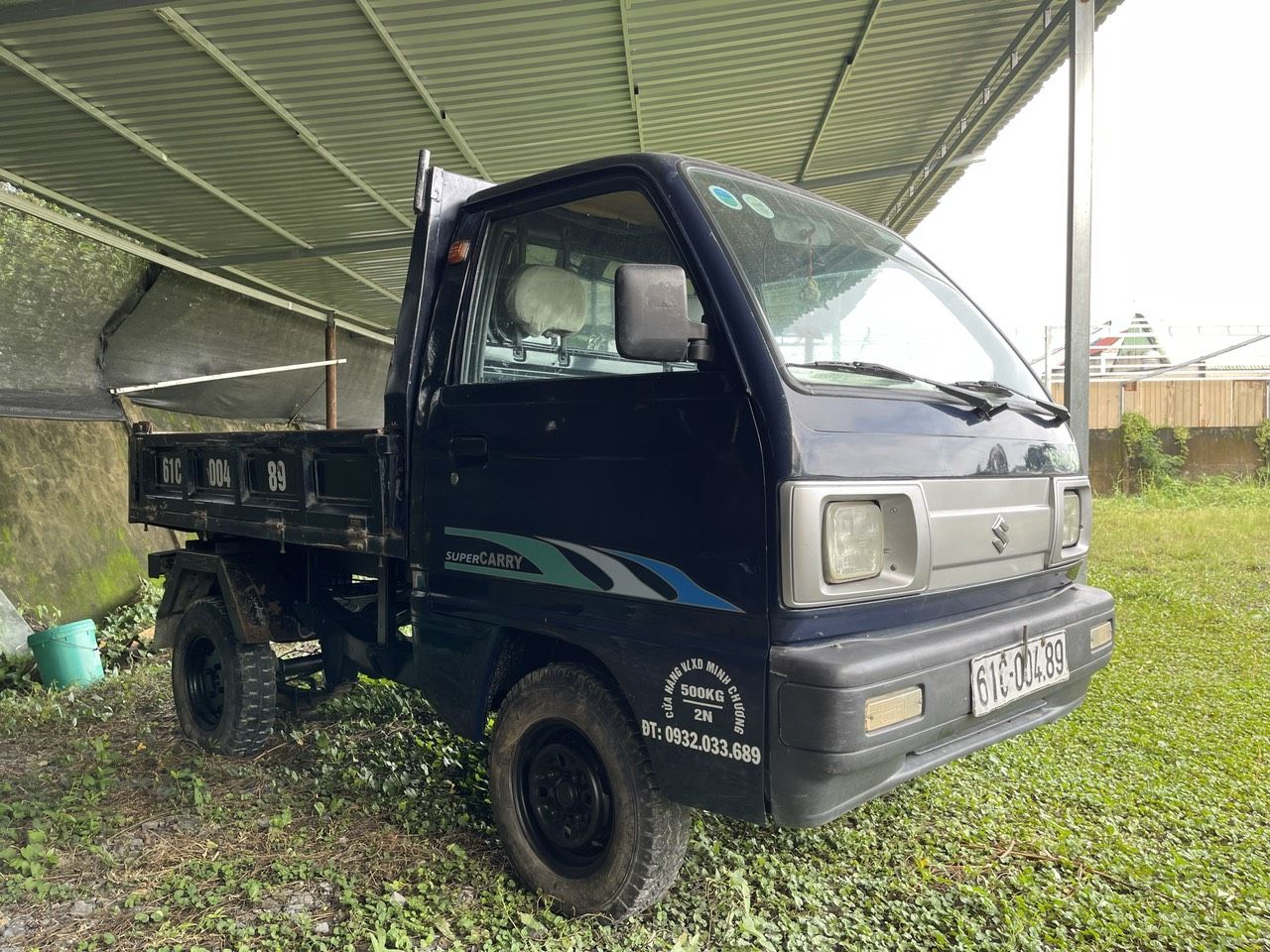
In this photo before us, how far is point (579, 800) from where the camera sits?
9.78 ft

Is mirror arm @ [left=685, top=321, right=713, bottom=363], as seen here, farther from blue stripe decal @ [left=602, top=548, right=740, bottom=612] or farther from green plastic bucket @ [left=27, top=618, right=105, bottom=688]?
green plastic bucket @ [left=27, top=618, right=105, bottom=688]

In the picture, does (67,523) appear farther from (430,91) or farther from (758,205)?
(758,205)

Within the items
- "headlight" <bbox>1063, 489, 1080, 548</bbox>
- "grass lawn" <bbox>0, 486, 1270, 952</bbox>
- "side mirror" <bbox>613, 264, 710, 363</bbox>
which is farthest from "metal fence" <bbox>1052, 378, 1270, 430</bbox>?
"side mirror" <bbox>613, 264, 710, 363</bbox>

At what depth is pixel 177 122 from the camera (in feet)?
23.2

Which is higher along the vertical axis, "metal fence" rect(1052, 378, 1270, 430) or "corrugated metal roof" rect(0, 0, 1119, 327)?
"corrugated metal roof" rect(0, 0, 1119, 327)

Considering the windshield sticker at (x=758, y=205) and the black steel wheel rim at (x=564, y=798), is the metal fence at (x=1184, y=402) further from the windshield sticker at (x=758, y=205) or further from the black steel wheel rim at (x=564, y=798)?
the black steel wheel rim at (x=564, y=798)

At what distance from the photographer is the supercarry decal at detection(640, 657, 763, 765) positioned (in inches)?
97.8

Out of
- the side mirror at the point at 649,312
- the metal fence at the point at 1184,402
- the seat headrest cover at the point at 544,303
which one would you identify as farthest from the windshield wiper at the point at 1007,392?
the metal fence at the point at 1184,402

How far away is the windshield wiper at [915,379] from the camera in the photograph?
2.74 metres

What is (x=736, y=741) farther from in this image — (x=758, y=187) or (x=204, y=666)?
(x=204, y=666)

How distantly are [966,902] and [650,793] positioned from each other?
116 centimetres

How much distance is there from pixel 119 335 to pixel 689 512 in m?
8.62

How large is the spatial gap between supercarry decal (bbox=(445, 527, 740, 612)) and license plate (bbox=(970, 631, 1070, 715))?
0.79 metres

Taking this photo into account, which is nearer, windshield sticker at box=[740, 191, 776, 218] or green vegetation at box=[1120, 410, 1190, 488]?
windshield sticker at box=[740, 191, 776, 218]
